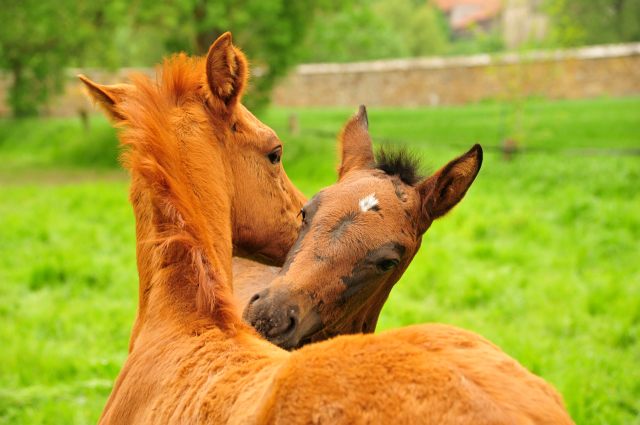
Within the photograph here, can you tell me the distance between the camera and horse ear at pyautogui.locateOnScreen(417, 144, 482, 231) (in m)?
2.19

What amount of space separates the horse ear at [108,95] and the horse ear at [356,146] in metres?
1.12

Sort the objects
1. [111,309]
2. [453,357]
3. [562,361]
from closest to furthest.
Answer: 1. [453,357]
2. [562,361]
3. [111,309]

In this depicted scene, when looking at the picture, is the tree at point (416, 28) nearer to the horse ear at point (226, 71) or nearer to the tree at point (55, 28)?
the tree at point (55, 28)

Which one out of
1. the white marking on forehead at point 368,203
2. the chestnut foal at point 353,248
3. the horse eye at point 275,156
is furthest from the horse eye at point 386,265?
the horse eye at point 275,156

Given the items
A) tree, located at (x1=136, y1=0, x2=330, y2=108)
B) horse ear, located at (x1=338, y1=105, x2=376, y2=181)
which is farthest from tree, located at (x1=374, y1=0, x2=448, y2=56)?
horse ear, located at (x1=338, y1=105, x2=376, y2=181)

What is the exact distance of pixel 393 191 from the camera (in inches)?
91.0

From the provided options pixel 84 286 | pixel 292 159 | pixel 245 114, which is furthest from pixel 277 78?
pixel 245 114

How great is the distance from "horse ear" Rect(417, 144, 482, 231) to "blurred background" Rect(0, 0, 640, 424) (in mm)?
646

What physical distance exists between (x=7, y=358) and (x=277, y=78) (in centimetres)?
1050

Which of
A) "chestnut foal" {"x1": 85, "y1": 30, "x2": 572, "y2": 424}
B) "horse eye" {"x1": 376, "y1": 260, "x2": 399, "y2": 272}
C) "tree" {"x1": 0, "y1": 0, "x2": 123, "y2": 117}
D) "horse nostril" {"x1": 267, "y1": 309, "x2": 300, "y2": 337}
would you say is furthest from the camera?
"tree" {"x1": 0, "y1": 0, "x2": 123, "y2": 117}

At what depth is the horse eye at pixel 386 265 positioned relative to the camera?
2167mm

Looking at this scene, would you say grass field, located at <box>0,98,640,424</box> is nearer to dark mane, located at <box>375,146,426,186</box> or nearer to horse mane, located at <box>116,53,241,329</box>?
dark mane, located at <box>375,146,426,186</box>

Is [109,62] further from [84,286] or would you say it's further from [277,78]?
[84,286]

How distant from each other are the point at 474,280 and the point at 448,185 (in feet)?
11.6
